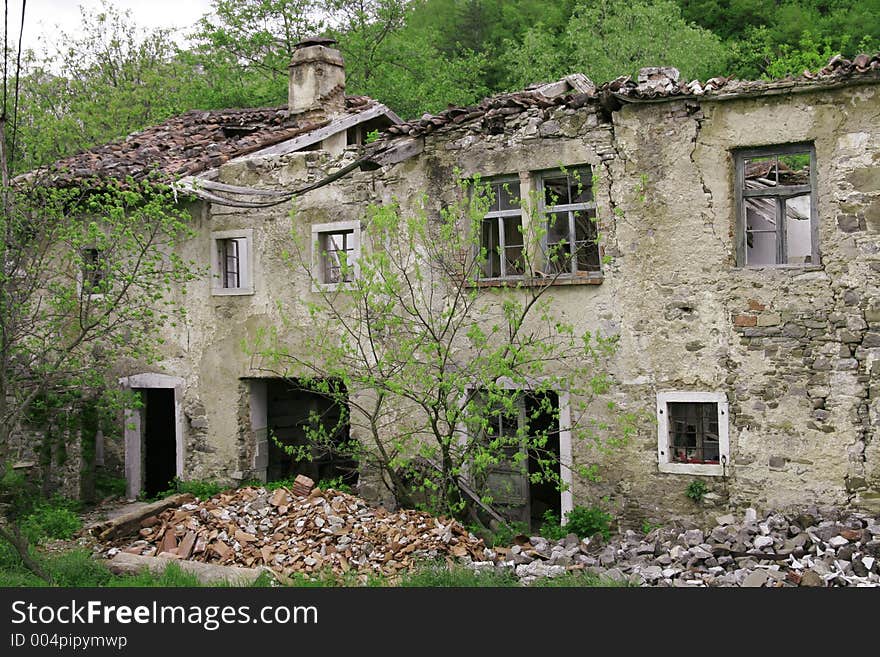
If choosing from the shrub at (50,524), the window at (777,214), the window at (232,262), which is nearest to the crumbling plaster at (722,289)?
the window at (777,214)

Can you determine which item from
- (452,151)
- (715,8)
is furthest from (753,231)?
(715,8)

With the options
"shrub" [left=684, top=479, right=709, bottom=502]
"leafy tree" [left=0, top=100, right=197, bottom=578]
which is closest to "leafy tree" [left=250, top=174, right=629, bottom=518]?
"shrub" [left=684, top=479, right=709, bottom=502]

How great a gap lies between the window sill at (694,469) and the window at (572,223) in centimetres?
242

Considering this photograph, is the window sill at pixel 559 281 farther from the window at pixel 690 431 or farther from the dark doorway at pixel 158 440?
the dark doorway at pixel 158 440

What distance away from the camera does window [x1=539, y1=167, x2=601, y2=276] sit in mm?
10594

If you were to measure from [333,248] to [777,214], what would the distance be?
5.70m

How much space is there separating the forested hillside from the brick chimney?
9762 mm

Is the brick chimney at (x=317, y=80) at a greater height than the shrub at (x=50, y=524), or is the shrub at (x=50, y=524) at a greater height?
the brick chimney at (x=317, y=80)

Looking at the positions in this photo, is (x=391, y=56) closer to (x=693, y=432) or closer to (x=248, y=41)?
(x=248, y=41)

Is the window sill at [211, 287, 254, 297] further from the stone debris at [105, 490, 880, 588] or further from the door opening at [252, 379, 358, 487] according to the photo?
the stone debris at [105, 490, 880, 588]

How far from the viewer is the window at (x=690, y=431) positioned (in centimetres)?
988

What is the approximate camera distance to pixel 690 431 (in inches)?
398

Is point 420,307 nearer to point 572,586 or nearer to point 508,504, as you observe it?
point 508,504

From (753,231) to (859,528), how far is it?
328 centimetres
